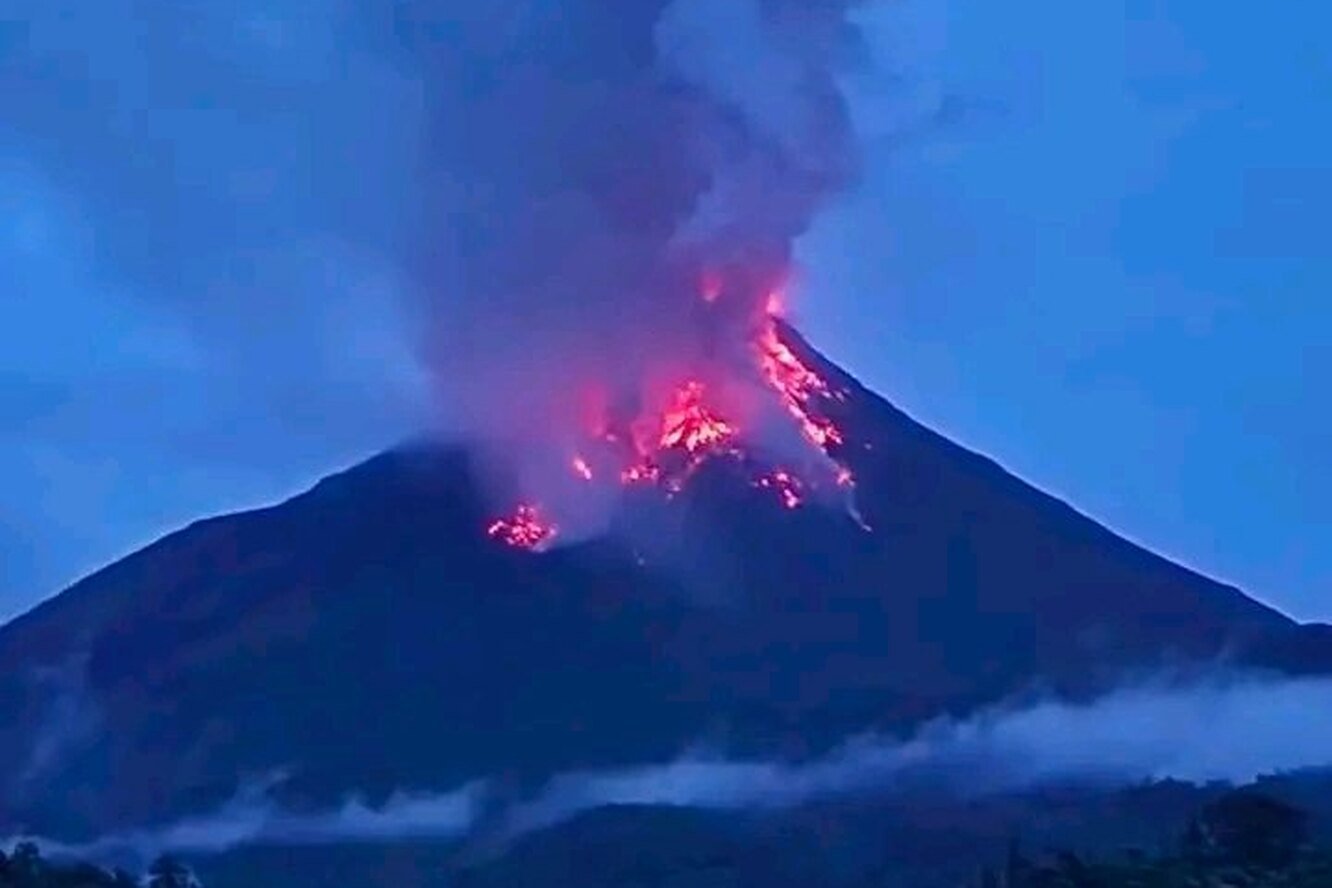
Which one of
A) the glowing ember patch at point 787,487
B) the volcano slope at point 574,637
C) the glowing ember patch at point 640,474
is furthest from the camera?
the glowing ember patch at point 640,474

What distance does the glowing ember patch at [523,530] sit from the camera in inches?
4141

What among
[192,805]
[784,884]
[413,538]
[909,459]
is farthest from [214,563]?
[784,884]

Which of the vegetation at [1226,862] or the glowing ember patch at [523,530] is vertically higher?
the glowing ember patch at [523,530]

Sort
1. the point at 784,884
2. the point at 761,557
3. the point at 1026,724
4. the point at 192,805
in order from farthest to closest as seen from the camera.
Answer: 1. the point at 761,557
2. the point at 1026,724
3. the point at 192,805
4. the point at 784,884

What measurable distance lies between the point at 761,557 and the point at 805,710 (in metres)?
7.67

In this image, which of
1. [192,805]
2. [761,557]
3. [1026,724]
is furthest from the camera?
[761,557]

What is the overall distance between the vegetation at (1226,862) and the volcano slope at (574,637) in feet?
171

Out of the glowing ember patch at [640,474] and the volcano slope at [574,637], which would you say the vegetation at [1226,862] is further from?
the glowing ember patch at [640,474]

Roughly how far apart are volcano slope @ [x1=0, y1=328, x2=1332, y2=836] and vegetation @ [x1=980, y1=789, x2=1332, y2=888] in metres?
52.0

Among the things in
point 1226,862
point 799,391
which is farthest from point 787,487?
point 1226,862

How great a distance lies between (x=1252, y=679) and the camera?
104625 millimetres

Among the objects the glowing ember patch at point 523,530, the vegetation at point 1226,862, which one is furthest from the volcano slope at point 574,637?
the vegetation at point 1226,862

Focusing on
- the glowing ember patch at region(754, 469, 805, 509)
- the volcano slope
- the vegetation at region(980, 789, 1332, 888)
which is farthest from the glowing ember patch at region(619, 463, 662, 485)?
the vegetation at region(980, 789, 1332, 888)

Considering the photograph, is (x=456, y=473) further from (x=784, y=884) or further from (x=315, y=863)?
(x=784, y=884)
